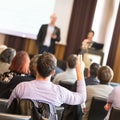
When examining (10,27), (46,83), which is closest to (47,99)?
(46,83)

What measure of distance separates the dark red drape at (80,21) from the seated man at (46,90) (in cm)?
602

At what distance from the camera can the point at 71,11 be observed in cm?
834

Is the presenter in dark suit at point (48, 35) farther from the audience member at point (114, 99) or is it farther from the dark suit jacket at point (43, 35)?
the audience member at point (114, 99)

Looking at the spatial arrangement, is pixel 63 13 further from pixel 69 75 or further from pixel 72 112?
pixel 72 112

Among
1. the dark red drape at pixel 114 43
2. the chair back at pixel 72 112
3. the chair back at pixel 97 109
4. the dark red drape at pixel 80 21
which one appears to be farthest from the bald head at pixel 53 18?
the chair back at pixel 97 109

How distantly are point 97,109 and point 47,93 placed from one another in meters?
0.98

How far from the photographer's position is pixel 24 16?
8273mm

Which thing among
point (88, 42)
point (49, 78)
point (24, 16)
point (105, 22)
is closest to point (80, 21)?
point (105, 22)

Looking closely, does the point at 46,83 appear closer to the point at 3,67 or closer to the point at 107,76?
the point at 107,76

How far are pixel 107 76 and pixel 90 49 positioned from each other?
13.7ft

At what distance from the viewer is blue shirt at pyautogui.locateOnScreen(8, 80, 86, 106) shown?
7.50 feet

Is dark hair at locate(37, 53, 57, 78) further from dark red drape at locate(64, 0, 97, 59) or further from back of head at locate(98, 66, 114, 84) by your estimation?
dark red drape at locate(64, 0, 97, 59)

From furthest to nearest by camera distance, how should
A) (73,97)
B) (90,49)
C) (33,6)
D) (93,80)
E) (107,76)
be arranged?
(33,6)
(90,49)
(93,80)
(107,76)
(73,97)

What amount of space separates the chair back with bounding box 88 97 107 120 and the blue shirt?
30.3 inches
